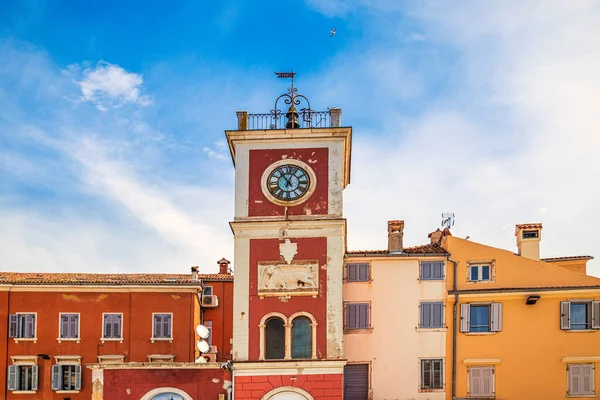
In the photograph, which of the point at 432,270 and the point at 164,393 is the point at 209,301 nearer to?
the point at 164,393

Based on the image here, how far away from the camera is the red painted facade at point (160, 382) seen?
34.0 metres

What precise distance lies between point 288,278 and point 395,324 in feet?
19.5

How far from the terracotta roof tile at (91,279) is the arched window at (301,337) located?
11.8 metres

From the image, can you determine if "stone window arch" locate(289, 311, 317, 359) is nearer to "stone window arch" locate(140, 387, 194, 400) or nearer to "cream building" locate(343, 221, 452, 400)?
"cream building" locate(343, 221, 452, 400)

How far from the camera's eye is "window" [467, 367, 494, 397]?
3597 cm

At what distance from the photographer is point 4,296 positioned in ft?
143

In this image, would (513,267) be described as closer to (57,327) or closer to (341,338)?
(341,338)

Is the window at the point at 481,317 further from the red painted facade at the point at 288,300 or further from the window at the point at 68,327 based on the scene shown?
the window at the point at 68,327

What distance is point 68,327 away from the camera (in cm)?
4353

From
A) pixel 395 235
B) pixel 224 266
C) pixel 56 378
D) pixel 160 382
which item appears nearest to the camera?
pixel 160 382

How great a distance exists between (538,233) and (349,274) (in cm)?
937

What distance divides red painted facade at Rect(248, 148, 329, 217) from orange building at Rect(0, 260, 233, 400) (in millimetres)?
11089

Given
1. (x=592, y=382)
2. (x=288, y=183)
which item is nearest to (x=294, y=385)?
(x=288, y=183)

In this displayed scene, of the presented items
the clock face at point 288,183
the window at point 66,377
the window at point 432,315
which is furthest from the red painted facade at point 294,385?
the window at point 66,377
